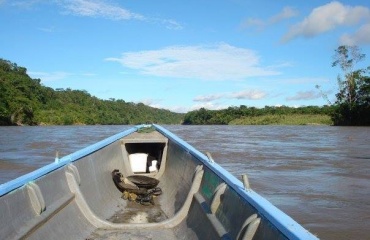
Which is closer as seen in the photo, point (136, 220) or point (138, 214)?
point (136, 220)

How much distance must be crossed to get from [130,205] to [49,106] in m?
74.6

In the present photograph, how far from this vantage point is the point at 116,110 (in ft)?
347

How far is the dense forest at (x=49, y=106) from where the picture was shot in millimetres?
56594

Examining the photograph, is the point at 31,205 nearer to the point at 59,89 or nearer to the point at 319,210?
the point at 319,210

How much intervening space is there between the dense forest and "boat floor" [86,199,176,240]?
52.4m

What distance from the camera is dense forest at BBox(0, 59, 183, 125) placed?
56.6 meters

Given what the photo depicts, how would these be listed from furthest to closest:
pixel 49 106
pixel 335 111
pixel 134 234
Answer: pixel 49 106, pixel 335 111, pixel 134 234

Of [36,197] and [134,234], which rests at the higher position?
[36,197]

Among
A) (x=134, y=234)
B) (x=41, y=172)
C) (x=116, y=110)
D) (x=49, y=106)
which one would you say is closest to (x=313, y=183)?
(x=134, y=234)

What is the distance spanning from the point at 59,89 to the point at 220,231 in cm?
10793

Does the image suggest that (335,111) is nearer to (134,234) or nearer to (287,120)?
(287,120)

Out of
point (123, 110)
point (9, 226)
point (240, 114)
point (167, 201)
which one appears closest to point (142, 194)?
point (167, 201)

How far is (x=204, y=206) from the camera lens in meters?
3.41

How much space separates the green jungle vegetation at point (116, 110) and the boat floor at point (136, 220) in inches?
1721
